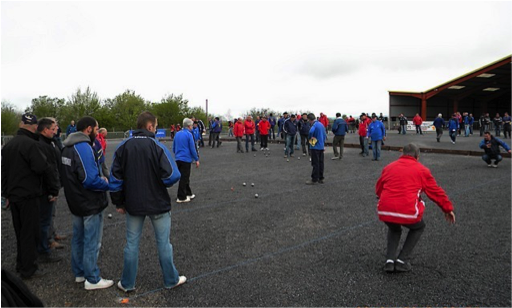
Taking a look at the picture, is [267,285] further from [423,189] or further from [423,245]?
[423,245]

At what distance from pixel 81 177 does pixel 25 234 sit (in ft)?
3.83

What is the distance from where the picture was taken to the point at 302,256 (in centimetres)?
496

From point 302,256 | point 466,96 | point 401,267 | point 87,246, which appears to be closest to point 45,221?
point 87,246

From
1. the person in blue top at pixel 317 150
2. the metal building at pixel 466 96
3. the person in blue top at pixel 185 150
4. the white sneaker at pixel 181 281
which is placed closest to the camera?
the white sneaker at pixel 181 281

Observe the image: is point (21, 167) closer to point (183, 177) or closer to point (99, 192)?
point (99, 192)

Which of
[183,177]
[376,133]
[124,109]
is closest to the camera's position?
[183,177]

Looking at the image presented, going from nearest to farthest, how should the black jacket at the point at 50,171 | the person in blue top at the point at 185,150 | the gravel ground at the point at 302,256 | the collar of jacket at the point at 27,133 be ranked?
the gravel ground at the point at 302,256 → the collar of jacket at the point at 27,133 → the black jacket at the point at 50,171 → the person in blue top at the point at 185,150

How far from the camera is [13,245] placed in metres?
5.61

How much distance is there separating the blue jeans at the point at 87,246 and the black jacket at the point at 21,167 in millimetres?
780

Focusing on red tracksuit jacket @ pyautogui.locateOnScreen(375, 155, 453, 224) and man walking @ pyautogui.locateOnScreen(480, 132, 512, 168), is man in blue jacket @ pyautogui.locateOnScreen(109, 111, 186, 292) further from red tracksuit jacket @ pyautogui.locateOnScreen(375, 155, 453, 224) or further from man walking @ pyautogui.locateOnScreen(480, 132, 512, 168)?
man walking @ pyautogui.locateOnScreen(480, 132, 512, 168)

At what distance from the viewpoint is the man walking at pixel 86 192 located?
3.98 metres

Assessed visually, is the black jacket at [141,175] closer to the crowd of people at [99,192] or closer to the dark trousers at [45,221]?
the crowd of people at [99,192]

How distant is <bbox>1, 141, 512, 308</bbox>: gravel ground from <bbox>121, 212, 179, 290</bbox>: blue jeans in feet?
0.53

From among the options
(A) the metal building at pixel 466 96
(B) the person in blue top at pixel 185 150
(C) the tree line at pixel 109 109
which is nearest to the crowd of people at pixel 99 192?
(B) the person in blue top at pixel 185 150
